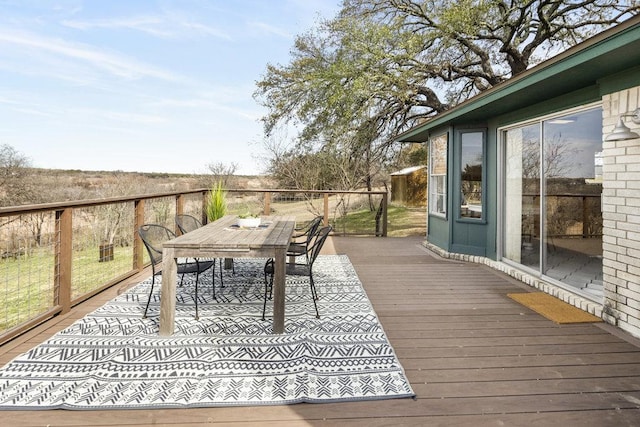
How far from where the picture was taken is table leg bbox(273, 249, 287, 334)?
2902 millimetres

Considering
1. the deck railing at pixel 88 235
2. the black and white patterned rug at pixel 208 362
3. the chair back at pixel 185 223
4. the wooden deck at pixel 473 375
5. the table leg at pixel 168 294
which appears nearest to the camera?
the wooden deck at pixel 473 375

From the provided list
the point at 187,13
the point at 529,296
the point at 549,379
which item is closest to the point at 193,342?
the point at 549,379

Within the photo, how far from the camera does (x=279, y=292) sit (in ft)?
9.63

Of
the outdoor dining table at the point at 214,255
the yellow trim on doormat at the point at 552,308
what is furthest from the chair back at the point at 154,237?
the yellow trim on doormat at the point at 552,308

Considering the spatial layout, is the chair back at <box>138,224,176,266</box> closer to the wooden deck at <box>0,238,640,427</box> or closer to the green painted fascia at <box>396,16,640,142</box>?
the wooden deck at <box>0,238,640,427</box>

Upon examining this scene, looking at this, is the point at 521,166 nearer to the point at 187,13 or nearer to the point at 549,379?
the point at 549,379

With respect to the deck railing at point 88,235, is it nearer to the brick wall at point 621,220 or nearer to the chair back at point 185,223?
the chair back at point 185,223

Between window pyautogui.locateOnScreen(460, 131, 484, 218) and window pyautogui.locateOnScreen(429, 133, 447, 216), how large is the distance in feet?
1.51

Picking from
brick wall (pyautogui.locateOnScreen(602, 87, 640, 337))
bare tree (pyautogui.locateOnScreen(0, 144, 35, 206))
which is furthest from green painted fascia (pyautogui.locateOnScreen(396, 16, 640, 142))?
bare tree (pyautogui.locateOnScreen(0, 144, 35, 206))

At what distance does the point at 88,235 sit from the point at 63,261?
4.64 metres

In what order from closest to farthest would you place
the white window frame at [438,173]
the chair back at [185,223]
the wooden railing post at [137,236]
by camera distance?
the chair back at [185,223], the wooden railing post at [137,236], the white window frame at [438,173]

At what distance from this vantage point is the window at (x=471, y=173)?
579 cm

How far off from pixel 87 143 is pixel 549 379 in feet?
75.4

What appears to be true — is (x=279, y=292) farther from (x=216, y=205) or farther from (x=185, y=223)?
(x=216, y=205)
